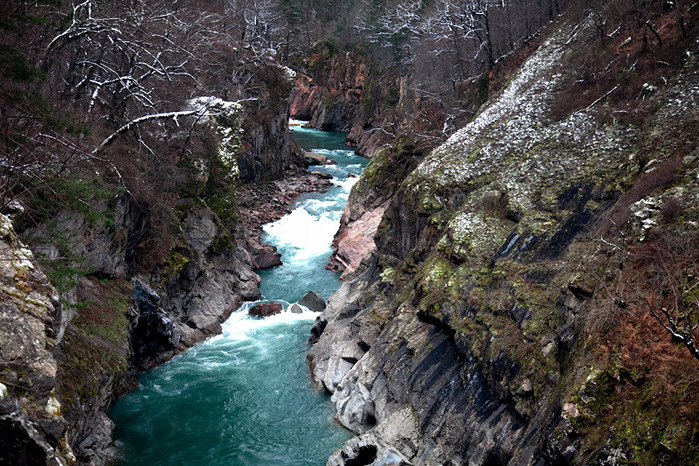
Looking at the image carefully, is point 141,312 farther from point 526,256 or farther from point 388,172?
point 388,172

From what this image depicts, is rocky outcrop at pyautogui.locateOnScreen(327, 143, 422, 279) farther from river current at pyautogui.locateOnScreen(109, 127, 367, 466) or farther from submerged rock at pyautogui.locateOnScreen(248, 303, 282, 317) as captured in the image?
submerged rock at pyautogui.locateOnScreen(248, 303, 282, 317)

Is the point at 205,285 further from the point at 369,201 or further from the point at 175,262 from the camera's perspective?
the point at 369,201

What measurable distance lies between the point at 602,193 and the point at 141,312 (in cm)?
1753

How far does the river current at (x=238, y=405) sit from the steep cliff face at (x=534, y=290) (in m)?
1.11

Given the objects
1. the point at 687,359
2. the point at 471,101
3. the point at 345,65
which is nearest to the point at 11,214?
the point at 687,359

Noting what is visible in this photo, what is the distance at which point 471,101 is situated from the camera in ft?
111

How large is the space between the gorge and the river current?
0.34 feet

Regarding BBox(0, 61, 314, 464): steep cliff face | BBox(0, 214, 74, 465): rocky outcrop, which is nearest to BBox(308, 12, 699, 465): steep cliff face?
BBox(0, 61, 314, 464): steep cliff face

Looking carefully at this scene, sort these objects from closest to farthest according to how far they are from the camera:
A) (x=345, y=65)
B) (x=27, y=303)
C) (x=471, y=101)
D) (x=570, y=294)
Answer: (x=27, y=303) → (x=570, y=294) → (x=471, y=101) → (x=345, y=65)

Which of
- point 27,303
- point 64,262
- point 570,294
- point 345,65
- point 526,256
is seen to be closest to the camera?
point 27,303

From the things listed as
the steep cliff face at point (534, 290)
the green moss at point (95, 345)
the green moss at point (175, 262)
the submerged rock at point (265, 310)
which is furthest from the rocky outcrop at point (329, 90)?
the green moss at point (95, 345)

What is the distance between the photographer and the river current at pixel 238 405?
53.0ft

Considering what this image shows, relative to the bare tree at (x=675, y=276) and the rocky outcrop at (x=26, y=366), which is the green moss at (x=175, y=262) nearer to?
the rocky outcrop at (x=26, y=366)

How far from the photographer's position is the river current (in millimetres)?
16156
